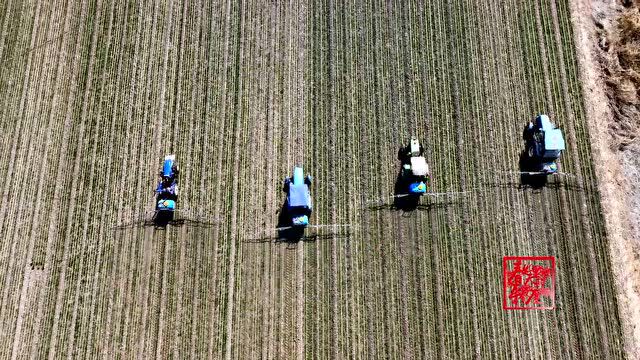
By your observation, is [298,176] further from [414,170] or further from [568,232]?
[568,232]

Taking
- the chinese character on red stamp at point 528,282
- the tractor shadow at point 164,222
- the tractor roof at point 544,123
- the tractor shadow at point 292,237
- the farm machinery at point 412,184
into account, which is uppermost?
the tractor roof at point 544,123

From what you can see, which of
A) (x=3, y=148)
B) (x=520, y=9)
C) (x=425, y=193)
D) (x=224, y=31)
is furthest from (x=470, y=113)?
(x=3, y=148)

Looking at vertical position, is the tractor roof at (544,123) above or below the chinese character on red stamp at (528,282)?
above

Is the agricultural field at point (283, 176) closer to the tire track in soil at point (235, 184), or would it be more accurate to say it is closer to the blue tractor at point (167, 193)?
the tire track in soil at point (235, 184)

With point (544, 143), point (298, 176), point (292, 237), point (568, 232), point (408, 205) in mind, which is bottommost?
point (292, 237)

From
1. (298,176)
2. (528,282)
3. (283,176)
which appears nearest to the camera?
(528,282)

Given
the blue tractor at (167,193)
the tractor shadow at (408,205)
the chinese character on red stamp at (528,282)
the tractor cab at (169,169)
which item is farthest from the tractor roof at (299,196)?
the chinese character on red stamp at (528,282)

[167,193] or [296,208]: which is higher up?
[167,193]

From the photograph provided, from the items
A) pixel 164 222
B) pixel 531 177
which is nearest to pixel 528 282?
pixel 531 177
